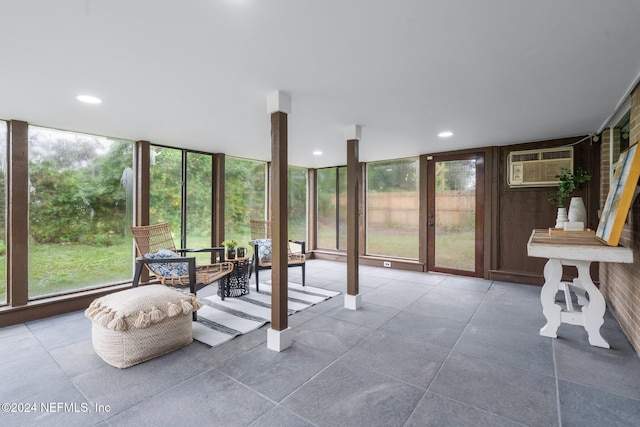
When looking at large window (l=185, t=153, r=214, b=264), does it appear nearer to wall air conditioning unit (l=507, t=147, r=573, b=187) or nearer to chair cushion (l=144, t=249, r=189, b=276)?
chair cushion (l=144, t=249, r=189, b=276)

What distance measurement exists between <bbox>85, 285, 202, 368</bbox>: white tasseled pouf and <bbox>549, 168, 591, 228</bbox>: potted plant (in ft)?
14.8

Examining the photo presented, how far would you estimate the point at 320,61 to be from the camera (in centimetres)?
205

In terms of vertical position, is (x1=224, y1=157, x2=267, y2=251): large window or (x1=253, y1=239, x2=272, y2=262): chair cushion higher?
(x1=224, y1=157, x2=267, y2=251): large window

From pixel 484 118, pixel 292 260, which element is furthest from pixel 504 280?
pixel 292 260

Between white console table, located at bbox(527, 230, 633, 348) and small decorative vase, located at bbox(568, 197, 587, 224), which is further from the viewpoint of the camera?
small decorative vase, located at bbox(568, 197, 587, 224)

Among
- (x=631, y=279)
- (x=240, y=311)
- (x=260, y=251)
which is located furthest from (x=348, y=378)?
(x=260, y=251)

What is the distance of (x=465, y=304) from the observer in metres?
3.71

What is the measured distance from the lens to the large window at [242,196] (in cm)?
552

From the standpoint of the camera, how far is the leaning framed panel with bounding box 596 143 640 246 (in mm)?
2245

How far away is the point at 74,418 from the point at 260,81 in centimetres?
247

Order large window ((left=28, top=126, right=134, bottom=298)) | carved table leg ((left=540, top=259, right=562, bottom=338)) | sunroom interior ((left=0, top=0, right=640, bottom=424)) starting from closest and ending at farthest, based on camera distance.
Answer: sunroom interior ((left=0, top=0, right=640, bottom=424)), carved table leg ((left=540, top=259, right=562, bottom=338)), large window ((left=28, top=126, right=134, bottom=298))

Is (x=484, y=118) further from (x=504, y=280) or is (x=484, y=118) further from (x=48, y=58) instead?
(x=48, y=58)

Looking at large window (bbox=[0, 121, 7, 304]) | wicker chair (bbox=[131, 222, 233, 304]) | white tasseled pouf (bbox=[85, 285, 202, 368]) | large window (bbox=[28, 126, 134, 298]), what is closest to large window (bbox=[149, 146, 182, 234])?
large window (bbox=[28, 126, 134, 298])

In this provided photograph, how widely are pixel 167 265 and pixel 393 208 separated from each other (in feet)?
13.8
